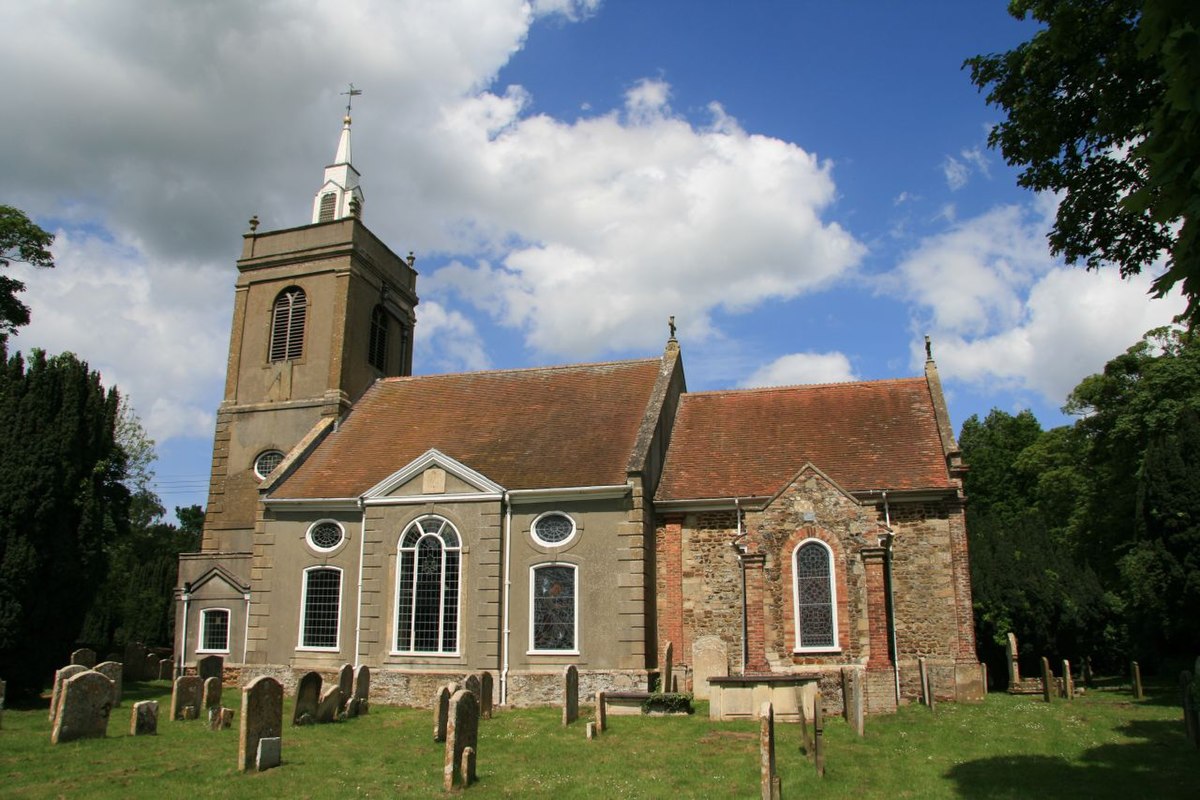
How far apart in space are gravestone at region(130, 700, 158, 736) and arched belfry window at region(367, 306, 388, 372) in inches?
603

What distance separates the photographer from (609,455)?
2295 centimetres

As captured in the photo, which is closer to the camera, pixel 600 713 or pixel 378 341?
pixel 600 713

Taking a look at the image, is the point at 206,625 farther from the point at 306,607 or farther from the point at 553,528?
the point at 553,528

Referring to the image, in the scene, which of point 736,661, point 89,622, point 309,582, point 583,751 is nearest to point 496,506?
point 309,582

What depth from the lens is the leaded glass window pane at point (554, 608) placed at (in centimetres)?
2128

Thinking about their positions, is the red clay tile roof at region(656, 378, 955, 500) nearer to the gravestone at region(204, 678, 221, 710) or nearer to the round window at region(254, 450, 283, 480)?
the gravestone at region(204, 678, 221, 710)

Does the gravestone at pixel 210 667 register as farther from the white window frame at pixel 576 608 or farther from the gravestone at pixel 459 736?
the gravestone at pixel 459 736

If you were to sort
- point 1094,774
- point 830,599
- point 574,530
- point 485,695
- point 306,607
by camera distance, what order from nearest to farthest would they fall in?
point 1094,774, point 485,695, point 830,599, point 574,530, point 306,607

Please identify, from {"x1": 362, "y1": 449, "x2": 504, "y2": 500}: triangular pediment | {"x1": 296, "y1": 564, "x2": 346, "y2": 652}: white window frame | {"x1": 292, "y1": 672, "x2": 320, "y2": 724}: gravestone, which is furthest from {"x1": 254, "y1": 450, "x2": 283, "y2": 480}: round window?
{"x1": 292, "y1": 672, "x2": 320, "y2": 724}: gravestone

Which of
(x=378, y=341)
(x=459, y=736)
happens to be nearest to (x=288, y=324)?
(x=378, y=341)

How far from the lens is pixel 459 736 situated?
1208cm

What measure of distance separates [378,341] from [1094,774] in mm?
24504

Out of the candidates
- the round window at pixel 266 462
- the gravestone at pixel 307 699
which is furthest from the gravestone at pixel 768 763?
the round window at pixel 266 462

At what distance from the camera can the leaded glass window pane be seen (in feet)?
69.8
